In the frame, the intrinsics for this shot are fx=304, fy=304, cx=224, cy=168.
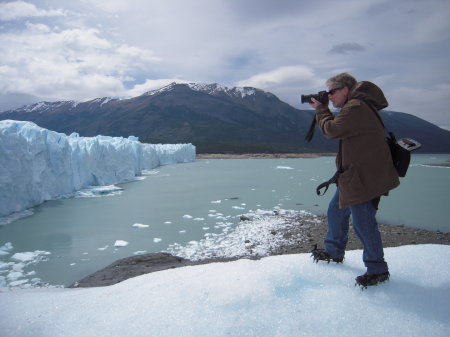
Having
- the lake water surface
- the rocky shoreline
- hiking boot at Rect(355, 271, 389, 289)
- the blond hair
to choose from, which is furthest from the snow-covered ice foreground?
the lake water surface

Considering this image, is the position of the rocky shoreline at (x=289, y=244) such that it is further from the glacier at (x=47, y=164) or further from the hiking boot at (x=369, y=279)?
the glacier at (x=47, y=164)

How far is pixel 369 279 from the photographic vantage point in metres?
1.95

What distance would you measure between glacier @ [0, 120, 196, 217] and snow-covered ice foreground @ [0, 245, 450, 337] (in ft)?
26.0

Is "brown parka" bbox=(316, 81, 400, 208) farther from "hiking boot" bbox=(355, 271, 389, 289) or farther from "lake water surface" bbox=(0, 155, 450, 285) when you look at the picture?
"lake water surface" bbox=(0, 155, 450, 285)

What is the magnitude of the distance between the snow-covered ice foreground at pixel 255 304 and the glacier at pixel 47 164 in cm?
793

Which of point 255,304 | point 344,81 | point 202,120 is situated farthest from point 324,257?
point 202,120

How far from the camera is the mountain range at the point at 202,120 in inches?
4695

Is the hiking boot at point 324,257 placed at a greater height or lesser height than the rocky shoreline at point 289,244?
greater

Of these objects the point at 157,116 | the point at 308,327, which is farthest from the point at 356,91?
the point at 157,116

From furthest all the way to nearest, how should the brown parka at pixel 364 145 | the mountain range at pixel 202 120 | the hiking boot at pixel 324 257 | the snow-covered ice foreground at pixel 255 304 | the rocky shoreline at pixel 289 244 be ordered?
the mountain range at pixel 202 120 → the rocky shoreline at pixel 289 244 → the hiking boot at pixel 324 257 → the brown parka at pixel 364 145 → the snow-covered ice foreground at pixel 255 304

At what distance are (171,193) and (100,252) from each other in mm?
7612

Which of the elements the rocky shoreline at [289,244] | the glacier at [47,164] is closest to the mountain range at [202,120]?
the glacier at [47,164]

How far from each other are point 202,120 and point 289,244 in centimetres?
13973

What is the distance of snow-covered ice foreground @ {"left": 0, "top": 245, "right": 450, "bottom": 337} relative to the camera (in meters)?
1.64
